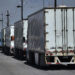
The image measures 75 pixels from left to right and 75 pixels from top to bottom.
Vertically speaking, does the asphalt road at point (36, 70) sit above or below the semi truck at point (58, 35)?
below

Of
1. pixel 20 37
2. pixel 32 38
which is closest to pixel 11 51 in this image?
pixel 20 37

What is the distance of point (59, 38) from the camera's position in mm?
18750

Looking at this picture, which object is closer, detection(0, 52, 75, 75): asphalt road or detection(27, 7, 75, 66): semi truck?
detection(0, 52, 75, 75): asphalt road

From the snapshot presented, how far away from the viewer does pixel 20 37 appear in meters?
31.4

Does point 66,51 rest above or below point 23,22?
below

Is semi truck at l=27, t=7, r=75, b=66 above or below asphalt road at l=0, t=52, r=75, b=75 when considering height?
above

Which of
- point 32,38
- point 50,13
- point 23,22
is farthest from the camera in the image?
point 23,22

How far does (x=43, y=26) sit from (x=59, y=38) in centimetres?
125

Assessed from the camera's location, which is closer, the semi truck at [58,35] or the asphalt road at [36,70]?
the asphalt road at [36,70]

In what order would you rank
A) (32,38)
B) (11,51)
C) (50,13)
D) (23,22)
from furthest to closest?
1. (11,51)
2. (23,22)
3. (32,38)
4. (50,13)

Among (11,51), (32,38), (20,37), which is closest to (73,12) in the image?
(32,38)

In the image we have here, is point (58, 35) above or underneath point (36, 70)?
above

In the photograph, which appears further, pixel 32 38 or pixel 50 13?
pixel 32 38

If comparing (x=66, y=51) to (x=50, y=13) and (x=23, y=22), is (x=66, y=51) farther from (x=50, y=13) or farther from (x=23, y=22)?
(x=23, y=22)
